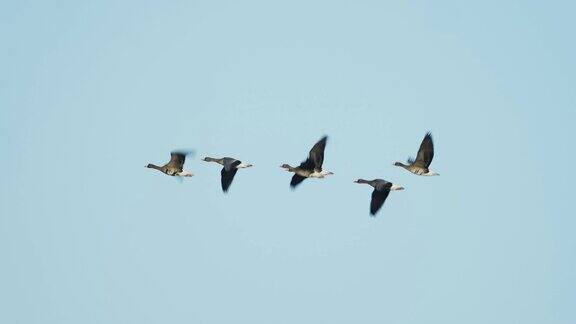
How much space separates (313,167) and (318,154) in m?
1.32

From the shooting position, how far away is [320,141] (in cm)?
15612

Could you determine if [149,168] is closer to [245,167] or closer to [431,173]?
[245,167]

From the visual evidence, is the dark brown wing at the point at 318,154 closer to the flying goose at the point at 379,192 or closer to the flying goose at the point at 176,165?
the flying goose at the point at 379,192

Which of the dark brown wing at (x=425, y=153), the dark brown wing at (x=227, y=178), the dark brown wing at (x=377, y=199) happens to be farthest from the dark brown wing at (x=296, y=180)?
the dark brown wing at (x=425, y=153)

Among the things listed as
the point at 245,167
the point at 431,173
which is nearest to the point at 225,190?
the point at 245,167

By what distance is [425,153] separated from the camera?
158000 mm

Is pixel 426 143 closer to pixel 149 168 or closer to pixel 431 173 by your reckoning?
pixel 431 173

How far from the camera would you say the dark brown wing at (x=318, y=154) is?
15625cm

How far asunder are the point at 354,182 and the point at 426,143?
7317 millimetres

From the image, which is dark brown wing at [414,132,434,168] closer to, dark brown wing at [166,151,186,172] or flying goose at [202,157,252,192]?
flying goose at [202,157,252,192]

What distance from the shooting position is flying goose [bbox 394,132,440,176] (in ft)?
517

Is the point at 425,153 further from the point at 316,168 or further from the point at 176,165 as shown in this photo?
the point at 176,165

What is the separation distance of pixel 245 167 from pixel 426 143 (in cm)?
1151

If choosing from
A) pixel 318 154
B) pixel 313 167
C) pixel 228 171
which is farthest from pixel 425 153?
pixel 228 171
